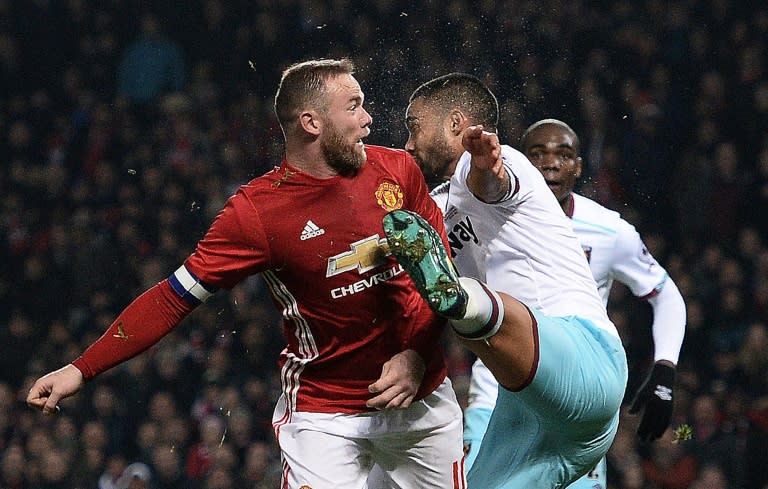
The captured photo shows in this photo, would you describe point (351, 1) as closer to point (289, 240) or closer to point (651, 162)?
point (651, 162)

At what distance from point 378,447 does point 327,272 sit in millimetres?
652

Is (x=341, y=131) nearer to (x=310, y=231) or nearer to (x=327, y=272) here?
(x=310, y=231)

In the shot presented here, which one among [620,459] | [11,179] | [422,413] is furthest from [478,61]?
[11,179]

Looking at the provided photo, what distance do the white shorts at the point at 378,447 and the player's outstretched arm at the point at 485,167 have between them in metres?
0.71

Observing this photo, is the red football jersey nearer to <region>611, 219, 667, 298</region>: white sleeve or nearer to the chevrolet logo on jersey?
the chevrolet logo on jersey

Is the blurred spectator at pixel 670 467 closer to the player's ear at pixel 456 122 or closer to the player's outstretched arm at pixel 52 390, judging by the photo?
the player's ear at pixel 456 122

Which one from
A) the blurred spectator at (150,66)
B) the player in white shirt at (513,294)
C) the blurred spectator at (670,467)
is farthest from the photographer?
the blurred spectator at (150,66)

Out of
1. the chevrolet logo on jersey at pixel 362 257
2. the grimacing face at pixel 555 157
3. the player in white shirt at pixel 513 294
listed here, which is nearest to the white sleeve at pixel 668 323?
the grimacing face at pixel 555 157

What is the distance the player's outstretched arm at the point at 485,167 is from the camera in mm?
3889

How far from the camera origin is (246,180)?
8633mm

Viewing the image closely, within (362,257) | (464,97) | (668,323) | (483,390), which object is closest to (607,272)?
(668,323)

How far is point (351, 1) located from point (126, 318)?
19.2ft

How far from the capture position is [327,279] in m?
4.01

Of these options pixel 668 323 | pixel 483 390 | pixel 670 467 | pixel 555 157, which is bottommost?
pixel 670 467
